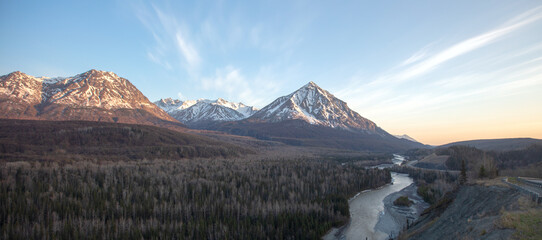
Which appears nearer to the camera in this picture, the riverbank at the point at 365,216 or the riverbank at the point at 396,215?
the riverbank at the point at 365,216

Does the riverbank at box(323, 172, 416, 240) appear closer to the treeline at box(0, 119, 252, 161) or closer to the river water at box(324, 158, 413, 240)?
the river water at box(324, 158, 413, 240)

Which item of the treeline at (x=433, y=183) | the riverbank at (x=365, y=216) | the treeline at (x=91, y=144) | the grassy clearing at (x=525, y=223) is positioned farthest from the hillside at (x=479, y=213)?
the treeline at (x=91, y=144)

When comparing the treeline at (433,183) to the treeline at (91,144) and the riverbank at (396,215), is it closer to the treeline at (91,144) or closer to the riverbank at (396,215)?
the riverbank at (396,215)

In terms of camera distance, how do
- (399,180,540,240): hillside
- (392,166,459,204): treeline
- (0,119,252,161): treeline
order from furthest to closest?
1. (0,119,252,161): treeline
2. (392,166,459,204): treeline
3. (399,180,540,240): hillside

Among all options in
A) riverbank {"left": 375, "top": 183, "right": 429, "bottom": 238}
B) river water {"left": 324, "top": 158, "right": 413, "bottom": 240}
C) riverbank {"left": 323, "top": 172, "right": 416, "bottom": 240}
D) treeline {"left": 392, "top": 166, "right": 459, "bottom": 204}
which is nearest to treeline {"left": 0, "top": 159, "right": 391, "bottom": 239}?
riverbank {"left": 323, "top": 172, "right": 416, "bottom": 240}

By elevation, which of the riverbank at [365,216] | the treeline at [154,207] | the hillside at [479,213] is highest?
the hillside at [479,213]

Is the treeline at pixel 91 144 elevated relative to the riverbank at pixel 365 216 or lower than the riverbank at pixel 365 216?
elevated
